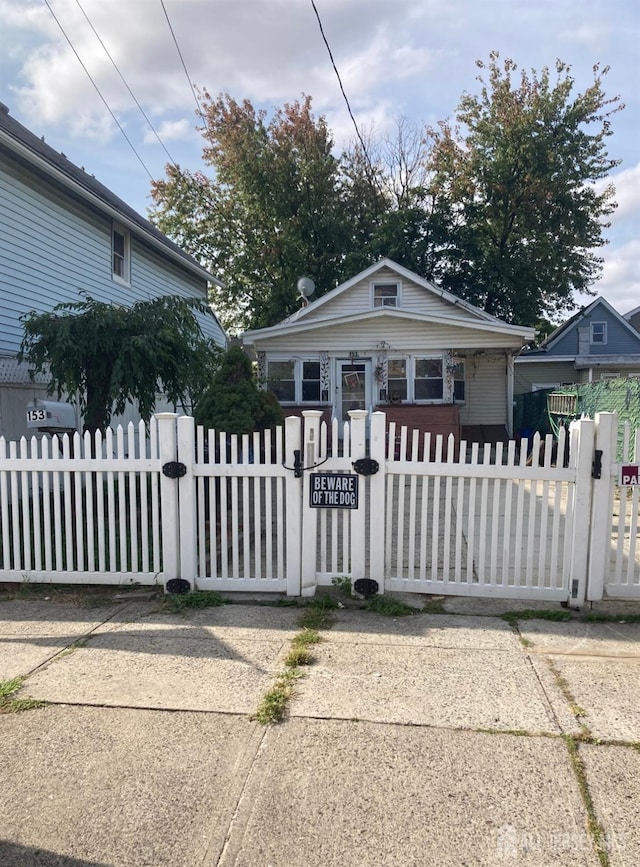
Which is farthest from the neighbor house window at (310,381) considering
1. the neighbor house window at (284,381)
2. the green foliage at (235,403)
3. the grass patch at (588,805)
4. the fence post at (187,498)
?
the grass patch at (588,805)

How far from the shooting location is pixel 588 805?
7.75 feet

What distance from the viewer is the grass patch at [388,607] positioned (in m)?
4.44

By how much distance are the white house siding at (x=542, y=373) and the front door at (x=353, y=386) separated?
12.7m

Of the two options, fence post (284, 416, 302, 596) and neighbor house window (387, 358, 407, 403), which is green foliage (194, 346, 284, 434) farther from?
neighbor house window (387, 358, 407, 403)

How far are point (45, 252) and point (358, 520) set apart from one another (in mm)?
8833

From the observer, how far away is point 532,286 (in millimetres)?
25578

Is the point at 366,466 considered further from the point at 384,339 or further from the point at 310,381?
the point at 310,381

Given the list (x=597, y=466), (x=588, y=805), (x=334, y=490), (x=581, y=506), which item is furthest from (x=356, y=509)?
(x=588, y=805)

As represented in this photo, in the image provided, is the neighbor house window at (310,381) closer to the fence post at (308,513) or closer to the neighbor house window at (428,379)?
the neighbor house window at (428,379)

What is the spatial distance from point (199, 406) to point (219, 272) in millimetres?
21861

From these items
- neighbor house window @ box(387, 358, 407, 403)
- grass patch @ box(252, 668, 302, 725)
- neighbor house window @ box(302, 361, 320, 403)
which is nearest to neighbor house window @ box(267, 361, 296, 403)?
neighbor house window @ box(302, 361, 320, 403)

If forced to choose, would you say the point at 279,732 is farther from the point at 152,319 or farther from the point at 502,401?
the point at 502,401

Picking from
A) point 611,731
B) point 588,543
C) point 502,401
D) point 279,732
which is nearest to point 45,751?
point 279,732

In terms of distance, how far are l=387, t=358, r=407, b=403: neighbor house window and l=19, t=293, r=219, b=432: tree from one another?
25.6 feet
